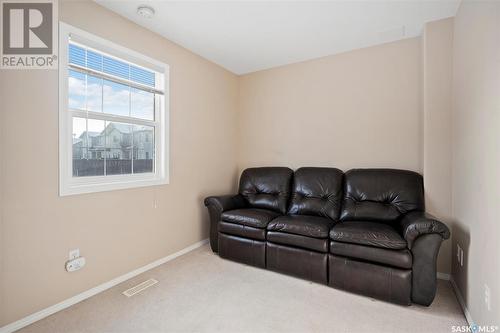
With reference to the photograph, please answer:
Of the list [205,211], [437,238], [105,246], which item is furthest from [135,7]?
[437,238]

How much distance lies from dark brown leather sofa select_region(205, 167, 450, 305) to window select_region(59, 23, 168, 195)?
97 cm

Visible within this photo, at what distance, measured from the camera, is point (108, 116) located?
230cm

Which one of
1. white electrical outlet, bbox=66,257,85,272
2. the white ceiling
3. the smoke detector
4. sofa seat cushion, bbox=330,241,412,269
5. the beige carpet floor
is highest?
the white ceiling

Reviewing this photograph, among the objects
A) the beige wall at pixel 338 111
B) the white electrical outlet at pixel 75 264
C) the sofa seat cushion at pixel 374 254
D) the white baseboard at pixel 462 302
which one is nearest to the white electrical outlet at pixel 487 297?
the white baseboard at pixel 462 302

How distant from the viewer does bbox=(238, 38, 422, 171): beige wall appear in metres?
2.77

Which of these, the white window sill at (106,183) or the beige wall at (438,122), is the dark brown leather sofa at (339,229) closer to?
the beige wall at (438,122)

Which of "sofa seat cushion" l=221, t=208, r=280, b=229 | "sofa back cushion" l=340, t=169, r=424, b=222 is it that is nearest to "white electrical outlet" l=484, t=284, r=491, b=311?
"sofa back cushion" l=340, t=169, r=424, b=222

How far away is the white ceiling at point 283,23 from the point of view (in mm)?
2164

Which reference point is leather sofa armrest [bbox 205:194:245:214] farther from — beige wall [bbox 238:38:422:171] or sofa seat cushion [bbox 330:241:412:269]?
sofa seat cushion [bbox 330:241:412:269]

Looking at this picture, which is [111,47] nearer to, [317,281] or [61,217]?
[61,217]

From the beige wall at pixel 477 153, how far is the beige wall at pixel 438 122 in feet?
0.37

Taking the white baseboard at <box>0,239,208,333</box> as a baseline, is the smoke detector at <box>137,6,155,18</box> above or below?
above

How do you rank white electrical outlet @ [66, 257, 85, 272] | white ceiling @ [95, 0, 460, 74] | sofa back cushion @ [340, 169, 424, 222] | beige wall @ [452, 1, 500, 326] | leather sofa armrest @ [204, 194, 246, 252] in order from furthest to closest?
leather sofa armrest @ [204, 194, 246, 252]
sofa back cushion @ [340, 169, 424, 222]
white ceiling @ [95, 0, 460, 74]
white electrical outlet @ [66, 257, 85, 272]
beige wall @ [452, 1, 500, 326]

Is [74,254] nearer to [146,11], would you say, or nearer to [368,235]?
[146,11]
